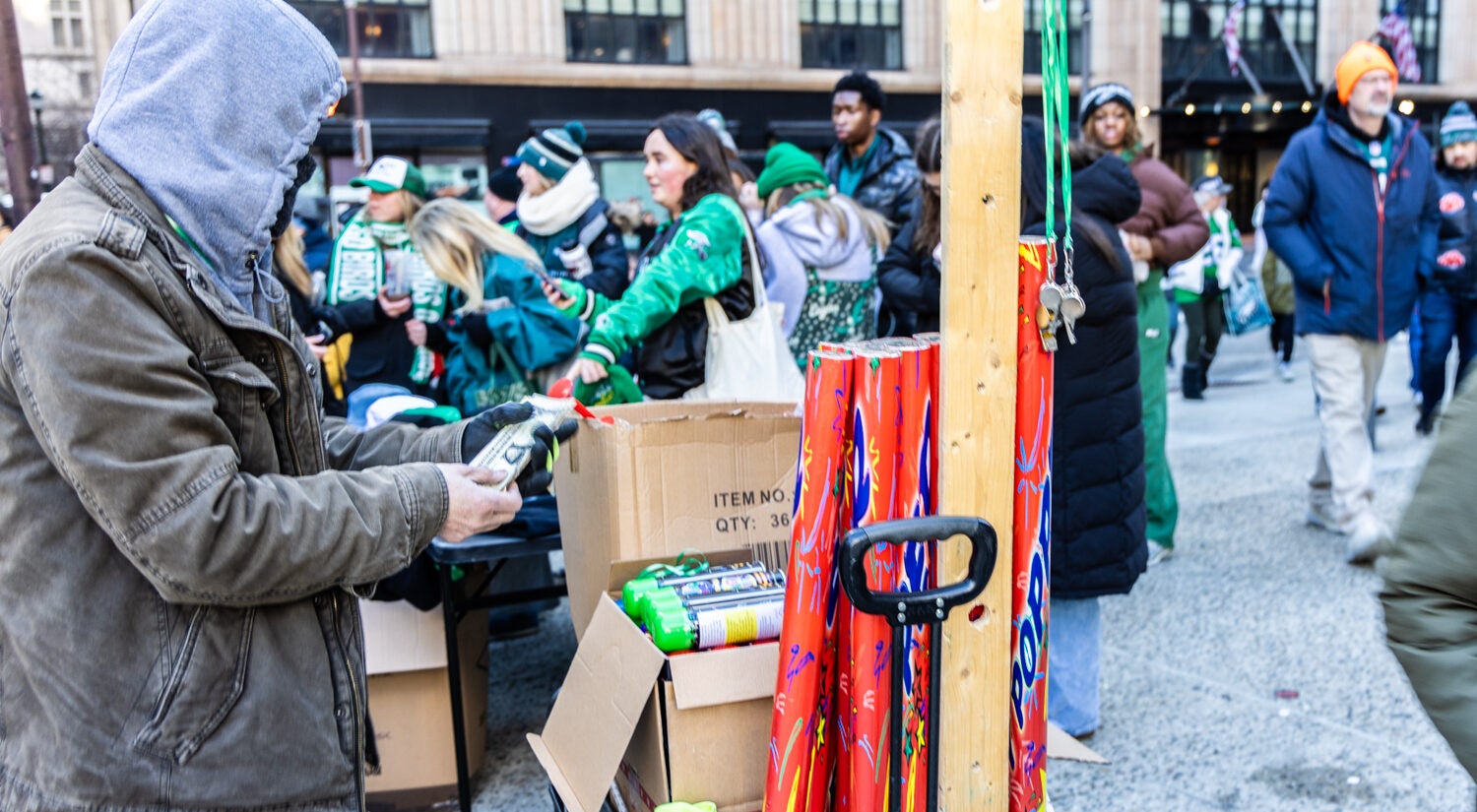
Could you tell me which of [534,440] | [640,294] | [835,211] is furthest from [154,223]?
[835,211]

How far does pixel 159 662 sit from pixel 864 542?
973mm

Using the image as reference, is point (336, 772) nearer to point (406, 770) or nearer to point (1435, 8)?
point (406, 770)

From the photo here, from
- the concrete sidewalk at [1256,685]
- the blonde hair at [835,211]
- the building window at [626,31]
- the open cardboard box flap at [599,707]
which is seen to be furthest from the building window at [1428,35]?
the open cardboard box flap at [599,707]

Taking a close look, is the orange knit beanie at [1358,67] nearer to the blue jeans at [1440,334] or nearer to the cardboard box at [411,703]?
the blue jeans at [1440,334]

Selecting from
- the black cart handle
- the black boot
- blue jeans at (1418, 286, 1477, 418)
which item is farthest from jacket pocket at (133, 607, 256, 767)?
the black boot

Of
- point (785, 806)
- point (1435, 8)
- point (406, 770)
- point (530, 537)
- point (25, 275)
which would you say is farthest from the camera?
point (1435, 8)

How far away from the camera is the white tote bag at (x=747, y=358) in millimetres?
3924

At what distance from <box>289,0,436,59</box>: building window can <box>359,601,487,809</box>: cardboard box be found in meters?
15.3

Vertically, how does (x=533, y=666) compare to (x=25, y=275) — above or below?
below

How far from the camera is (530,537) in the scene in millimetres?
3145

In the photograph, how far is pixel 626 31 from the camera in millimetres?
18656

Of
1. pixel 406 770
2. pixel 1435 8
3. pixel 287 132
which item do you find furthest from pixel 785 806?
pixel 1435 8

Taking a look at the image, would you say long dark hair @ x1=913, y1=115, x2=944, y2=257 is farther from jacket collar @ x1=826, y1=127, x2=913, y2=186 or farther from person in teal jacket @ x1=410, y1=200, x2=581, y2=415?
jacket collar @ x1=826, y1=127, x2=913, y2=186

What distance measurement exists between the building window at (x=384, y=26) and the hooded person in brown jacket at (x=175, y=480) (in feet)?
54.3
